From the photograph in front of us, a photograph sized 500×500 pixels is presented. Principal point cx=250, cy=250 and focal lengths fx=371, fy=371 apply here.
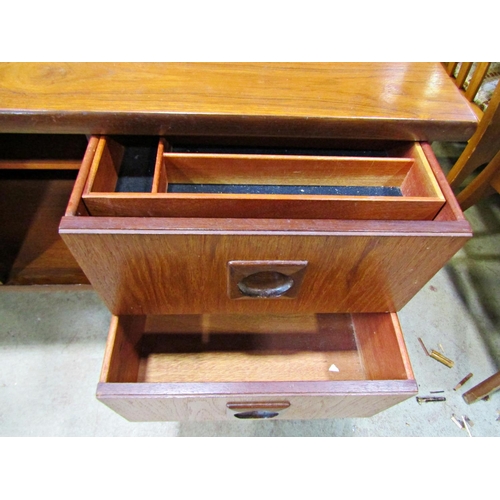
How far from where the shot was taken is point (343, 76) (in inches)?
19.7

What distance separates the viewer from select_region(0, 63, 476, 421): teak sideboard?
0.39 m

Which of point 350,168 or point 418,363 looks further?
point 418,363

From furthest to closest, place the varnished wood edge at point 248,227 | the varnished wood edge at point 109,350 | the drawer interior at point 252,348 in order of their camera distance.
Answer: the drawer interior at point 252,348 → the varnished wood edge at point 109,350 → the varnished wood edge at point 248,227

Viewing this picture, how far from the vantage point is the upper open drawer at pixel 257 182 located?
42cm

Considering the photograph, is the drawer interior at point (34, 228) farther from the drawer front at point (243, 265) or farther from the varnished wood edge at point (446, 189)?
the varnished wood edge at point (446, 189)

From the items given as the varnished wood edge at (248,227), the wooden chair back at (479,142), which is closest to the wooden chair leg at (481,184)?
the wooden chair back at (479,142)

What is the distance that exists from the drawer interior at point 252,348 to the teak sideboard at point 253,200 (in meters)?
0.05

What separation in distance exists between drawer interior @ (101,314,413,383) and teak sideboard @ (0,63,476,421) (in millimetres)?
45

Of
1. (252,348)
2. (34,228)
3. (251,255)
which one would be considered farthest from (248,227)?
(34,228)

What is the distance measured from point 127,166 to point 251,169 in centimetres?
18

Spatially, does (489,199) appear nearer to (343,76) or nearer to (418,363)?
(418,363)
